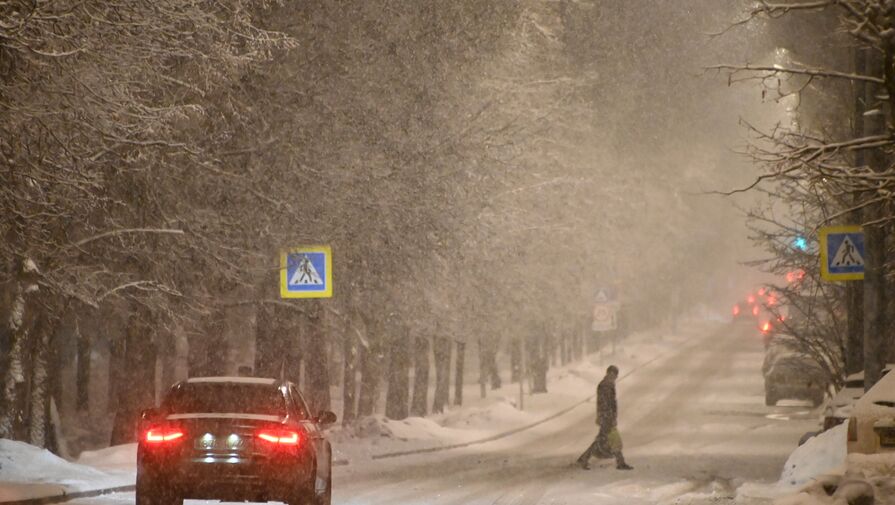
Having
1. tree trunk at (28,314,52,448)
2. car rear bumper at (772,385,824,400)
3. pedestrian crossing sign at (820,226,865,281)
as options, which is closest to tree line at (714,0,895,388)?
pedestrian crossing sign at (820,226,865,281)

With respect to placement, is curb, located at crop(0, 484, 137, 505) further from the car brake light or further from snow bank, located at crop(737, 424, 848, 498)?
snow bank, located at crop(737, 424, 848, 498)

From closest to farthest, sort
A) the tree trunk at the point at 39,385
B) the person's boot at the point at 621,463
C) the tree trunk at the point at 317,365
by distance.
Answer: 1. the tree trunk at the point at 39,385
2. the person's boot at the point at 621,463
3. the tree trunk at the point at 317,365

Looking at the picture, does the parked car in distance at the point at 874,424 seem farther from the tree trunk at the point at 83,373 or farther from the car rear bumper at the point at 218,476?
the tree trunk at the point at 83,373

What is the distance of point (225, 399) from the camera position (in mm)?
16078

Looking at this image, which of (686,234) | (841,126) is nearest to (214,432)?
(841,126)

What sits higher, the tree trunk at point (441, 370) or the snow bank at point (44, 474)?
the tree trunk at point (441, 370)

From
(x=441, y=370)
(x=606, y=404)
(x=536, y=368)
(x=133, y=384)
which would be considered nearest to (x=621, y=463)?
(x=606, y=404)

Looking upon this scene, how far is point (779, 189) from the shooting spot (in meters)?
31.8

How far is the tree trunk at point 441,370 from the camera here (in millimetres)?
44094

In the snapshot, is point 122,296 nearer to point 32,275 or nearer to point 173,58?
point 32,275

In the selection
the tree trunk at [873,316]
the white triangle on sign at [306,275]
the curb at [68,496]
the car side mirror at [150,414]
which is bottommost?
the curb at [68,496]

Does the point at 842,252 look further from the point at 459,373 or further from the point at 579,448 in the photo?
the point at 459,373

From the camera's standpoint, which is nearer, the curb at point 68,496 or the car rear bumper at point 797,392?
the curb at point 68,496

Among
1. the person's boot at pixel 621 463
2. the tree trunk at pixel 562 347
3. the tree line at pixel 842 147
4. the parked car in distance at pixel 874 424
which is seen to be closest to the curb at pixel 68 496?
the tree line at pixel 842 147
